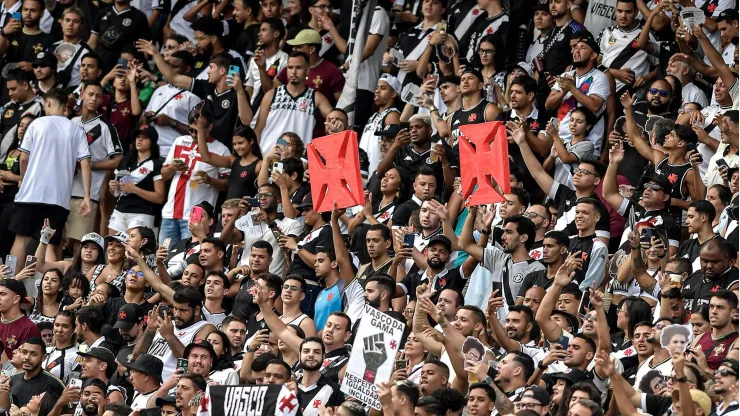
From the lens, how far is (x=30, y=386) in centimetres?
1348

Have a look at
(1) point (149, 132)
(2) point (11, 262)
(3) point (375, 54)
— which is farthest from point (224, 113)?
(2) point (11, 262)

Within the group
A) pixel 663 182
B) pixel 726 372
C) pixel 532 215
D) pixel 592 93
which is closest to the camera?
pixel 726 372

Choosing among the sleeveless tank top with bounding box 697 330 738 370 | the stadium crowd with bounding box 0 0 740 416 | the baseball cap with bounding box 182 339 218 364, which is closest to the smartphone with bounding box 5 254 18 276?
the stadium crowd with bounding box 0 0 740 416

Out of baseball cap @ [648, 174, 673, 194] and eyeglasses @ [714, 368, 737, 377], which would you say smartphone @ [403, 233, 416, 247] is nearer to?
baseball cap @ [648, 174, 673, 194]

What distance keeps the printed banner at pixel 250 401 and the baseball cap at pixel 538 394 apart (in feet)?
4.96

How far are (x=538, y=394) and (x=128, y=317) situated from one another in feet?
15.5

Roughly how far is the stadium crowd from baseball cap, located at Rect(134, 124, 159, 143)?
0.03 meters

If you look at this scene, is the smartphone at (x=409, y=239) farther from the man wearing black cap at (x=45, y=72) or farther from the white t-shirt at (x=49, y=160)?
the man wearing black cap at (x=45, y=72)

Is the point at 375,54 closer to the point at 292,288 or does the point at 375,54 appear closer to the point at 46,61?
the point at 46,61

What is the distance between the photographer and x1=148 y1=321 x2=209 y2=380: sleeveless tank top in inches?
522

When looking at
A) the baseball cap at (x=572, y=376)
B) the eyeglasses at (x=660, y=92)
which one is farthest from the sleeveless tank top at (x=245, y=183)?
the baseball cap at (x=572, y=376)

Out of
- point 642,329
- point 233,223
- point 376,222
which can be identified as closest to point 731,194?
point 642,329

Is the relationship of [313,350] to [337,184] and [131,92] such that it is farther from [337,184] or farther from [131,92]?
[131,92]

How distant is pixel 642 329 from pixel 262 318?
11.8ft
